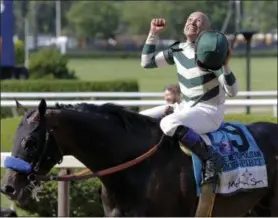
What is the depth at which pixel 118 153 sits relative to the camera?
17.8 ft

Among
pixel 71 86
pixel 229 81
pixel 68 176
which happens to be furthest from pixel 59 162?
pixel 71 86

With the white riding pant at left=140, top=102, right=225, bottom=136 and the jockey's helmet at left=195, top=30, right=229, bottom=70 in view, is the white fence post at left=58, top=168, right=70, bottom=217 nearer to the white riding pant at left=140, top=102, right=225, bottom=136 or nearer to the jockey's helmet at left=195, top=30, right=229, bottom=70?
the white riding pant at left=140, top=102, right=225, bottom=136

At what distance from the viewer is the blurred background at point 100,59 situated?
34.1ft

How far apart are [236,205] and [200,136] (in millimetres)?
609

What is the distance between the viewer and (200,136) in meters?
5.41

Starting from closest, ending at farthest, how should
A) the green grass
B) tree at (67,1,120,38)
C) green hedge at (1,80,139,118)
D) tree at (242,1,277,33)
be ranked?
green hedge at (1,80,139,118)
the green grass
tree at (242,1,277,33)
tree at (67,1,120,38)

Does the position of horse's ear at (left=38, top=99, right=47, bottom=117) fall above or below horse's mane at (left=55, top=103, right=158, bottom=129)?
above

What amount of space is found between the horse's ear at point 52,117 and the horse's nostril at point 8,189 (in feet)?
1.55

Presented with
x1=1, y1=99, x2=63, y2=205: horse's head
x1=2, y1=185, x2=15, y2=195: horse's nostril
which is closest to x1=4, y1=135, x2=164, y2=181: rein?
x1=1, y1=99, x2=63, y2=205: horse's head

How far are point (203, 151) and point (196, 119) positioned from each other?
0.21 m

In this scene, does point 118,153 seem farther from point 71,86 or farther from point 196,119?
point 71,86

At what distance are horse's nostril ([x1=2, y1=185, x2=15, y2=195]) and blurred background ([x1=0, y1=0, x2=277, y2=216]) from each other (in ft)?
6.04

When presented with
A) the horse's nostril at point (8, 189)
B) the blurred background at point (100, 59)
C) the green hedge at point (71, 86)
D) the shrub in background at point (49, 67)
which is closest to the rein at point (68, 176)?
the horse's nostril at point (8, 189)

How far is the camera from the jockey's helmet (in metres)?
5.21
